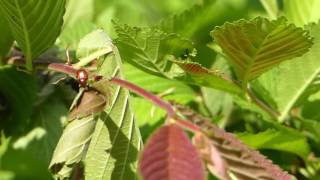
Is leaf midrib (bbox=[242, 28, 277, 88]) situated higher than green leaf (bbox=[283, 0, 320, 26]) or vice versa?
green leaf (bbox=[283, 0, 320, 26])

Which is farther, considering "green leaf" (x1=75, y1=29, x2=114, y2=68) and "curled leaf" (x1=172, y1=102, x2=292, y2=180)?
"green leaf" (x1=75, y1=29, x2=114, y2=68)

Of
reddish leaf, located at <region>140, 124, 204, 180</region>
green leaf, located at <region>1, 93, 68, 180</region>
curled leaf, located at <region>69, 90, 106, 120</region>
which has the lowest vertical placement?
green leaf, located at <region>1, 93, 68, 180</region>

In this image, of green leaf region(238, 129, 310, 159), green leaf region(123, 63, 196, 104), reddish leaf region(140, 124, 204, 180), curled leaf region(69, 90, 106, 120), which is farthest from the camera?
green leaf region(123, 63, 196, 104)

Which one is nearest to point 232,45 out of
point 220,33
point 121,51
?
point 220,33

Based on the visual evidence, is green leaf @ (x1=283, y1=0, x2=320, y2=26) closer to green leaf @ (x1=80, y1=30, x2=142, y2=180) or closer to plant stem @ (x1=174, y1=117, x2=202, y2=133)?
green leaf @ (x1=80, y1=30, x2=142, y2=180)

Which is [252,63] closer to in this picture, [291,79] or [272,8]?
[291,79]

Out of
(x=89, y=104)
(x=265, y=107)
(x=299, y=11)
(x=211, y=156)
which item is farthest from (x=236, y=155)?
(x=299, y=11)

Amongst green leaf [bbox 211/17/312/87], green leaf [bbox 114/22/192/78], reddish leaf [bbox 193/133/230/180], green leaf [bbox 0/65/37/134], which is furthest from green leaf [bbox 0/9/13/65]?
reddish leaf [bbox 193/133/230/180]

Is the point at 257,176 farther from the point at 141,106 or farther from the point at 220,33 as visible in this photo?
the point at 141,106

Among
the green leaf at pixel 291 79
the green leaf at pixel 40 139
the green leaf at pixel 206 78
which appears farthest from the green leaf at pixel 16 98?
the green leaf at pixel 291 79
